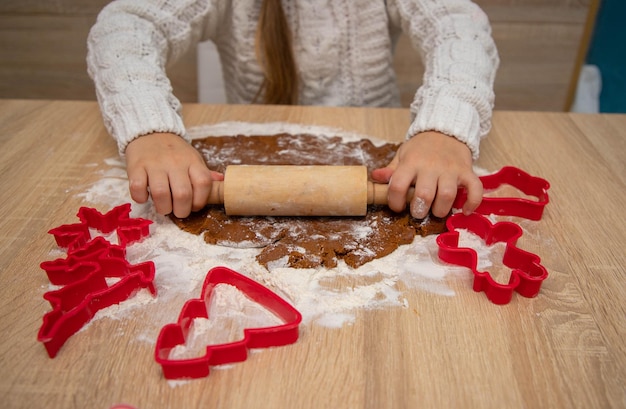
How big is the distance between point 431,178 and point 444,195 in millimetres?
32

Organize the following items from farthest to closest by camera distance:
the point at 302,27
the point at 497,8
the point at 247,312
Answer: the point at 497,8, the point at 302,27, the point at 247,312

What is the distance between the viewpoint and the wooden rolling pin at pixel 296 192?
2.36ft

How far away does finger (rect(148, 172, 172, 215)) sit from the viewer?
2.35ft

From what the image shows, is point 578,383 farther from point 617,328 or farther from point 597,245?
point 597,245

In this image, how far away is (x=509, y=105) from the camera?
194cm

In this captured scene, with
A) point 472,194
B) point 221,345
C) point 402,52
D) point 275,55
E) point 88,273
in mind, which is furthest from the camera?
point 402,52

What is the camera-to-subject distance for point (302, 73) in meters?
1.18

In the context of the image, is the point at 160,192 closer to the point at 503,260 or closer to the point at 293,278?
the point at 293,278

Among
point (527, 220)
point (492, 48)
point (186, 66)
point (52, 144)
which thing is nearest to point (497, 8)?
point (492, 48)

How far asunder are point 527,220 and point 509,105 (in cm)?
131

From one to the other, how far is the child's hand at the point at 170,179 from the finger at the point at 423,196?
0.29 meters

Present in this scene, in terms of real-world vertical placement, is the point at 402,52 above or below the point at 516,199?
below

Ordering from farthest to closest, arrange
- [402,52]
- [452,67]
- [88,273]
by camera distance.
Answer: [402,52] → [452,67] → [88,273]

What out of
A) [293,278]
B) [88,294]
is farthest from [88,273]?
[293,278]
